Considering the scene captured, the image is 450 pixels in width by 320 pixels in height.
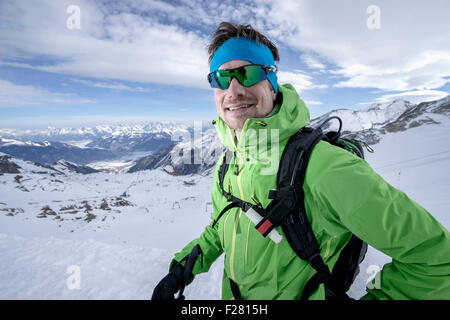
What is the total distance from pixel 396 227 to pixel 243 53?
2.21m

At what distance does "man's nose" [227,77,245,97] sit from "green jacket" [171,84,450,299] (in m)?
0.33

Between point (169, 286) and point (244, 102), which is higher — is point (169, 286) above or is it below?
below

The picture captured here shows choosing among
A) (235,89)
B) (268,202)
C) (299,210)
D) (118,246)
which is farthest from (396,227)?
(118,246)

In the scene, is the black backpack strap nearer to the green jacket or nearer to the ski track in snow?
the green jacket

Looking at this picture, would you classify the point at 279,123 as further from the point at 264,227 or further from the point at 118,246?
the point at 118,246

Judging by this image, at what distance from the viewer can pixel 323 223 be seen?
176 cm

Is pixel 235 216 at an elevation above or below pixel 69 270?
above

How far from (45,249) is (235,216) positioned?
9.09m

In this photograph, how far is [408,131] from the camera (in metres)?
36.3

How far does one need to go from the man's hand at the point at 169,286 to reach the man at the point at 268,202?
13 millimetres

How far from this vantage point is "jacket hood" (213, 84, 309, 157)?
2010 millimetres

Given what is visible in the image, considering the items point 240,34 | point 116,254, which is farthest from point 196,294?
point 240,34
